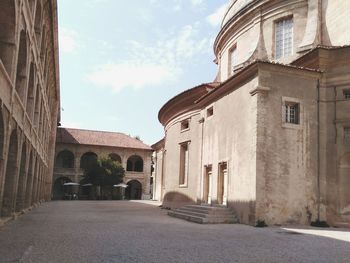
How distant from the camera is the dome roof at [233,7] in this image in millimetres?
23009

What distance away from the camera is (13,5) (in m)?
10.6

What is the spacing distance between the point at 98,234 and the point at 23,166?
7417 millimetres

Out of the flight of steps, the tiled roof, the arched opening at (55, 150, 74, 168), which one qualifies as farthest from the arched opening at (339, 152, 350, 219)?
the arched opening at (55, 150, 74, 168)

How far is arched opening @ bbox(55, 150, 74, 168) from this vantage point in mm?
51750

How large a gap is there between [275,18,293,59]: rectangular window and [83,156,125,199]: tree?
2901 cm

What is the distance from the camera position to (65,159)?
5234 cm

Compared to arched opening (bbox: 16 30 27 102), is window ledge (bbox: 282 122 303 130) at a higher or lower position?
lower

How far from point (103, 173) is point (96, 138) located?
9813 millimetres

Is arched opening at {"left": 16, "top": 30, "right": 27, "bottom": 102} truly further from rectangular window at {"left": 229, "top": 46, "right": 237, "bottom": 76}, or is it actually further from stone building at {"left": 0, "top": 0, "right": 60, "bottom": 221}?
rectangular window at {"left": 229, "top": 46, "right": 237, "bottom": 76}

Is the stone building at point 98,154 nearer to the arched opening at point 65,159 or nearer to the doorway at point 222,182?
the arched opening at point 65,159

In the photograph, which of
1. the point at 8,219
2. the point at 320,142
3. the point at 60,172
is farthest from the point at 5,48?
the point at 60,172

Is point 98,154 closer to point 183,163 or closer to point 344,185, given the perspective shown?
point 183,163

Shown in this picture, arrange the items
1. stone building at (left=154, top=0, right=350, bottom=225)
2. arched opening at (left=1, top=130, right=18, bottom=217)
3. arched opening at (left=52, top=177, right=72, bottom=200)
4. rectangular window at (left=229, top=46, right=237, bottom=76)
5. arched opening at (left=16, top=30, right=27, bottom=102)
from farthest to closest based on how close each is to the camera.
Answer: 1. arched opening at (left=52, top=177, right=72, bottom=200)
2. rectangular window at (left=229, top=46, right=237, bottom=76)
3. stone building at (left=154, top=0, right=350, bottom=225)
4. arched opening at (left=16, top=30, right=27, bottom=102)
5. arched opening at (left=1, top=130, right=18, bottom=217)

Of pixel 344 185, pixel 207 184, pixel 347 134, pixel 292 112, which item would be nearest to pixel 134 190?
pixel 207 184
